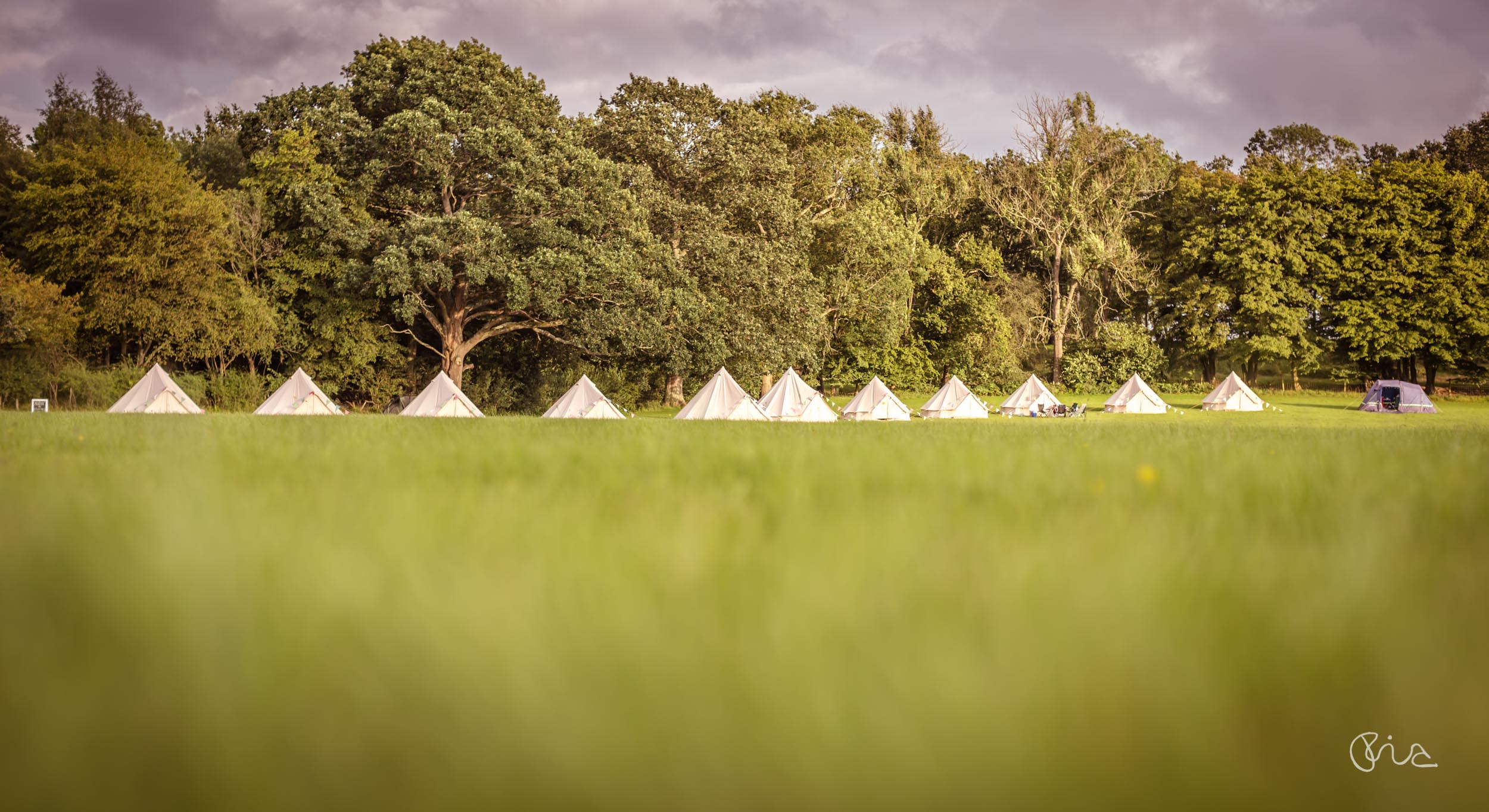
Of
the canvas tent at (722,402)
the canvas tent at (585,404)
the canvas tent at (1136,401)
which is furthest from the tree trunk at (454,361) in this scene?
the canvas tent at (1136,401)

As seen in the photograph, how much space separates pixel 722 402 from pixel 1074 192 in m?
39.4

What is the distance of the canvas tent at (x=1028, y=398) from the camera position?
1820 inches

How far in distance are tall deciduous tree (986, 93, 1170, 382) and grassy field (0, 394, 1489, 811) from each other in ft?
203

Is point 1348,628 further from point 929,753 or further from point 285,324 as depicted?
point 285,324

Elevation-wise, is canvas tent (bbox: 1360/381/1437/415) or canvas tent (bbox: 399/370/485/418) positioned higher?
canvas tent (bbox: 1360/381/1437/415)

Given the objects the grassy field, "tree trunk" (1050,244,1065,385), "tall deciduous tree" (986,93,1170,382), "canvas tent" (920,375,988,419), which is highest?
"tall deciduous tree" (986,93,1170,382)

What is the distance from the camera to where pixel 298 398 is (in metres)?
32.7

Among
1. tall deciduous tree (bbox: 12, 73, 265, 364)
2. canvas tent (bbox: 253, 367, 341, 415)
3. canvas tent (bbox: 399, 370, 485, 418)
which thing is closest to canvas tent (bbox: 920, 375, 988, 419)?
canvas tent (bbox: 399, 370, 485, 418)

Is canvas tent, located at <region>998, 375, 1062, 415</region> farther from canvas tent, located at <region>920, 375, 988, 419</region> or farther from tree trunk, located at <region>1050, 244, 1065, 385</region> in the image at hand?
tree trunk, located at <region>1050, 244, 1065, 385</region>

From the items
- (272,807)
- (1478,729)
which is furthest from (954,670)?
(272,807)

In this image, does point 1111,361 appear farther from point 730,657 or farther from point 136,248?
point 730,657

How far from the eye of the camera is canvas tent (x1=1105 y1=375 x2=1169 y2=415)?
1827 inches

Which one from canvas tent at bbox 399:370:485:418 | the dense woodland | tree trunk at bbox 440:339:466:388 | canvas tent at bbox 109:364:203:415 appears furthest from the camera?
tree trunk at bbox 440:339:466:388

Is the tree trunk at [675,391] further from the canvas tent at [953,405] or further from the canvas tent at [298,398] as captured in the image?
the canvas tent at [298,398]
